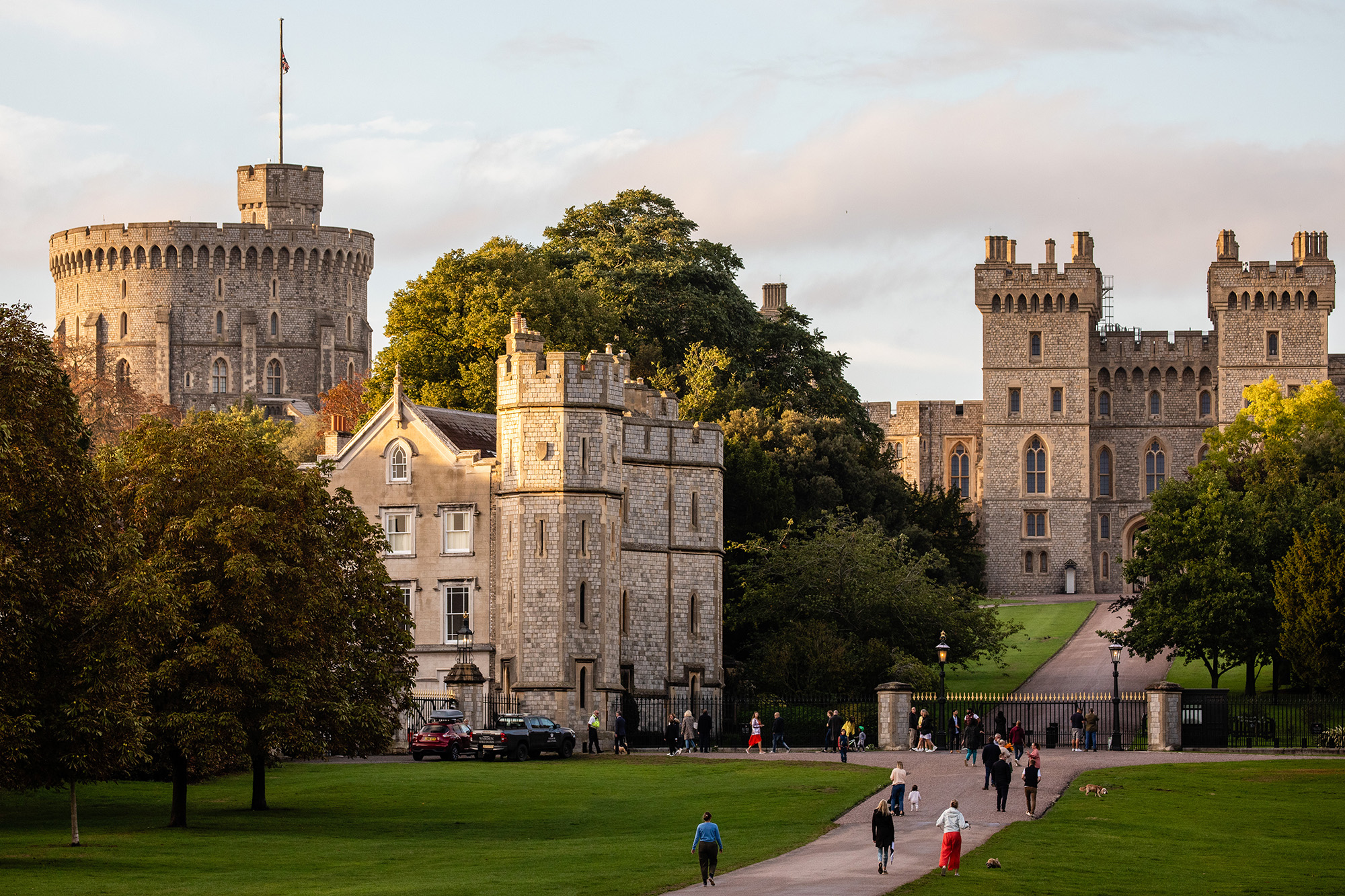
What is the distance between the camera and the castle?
105 m

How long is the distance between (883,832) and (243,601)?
13205mm

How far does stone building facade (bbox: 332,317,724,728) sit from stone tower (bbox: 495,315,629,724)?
→ 4cm

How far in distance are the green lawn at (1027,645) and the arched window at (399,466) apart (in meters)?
18.6

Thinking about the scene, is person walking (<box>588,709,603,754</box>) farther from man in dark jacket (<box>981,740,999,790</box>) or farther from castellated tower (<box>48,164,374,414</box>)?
castellated tower (<box>48,164,374,414</box>)

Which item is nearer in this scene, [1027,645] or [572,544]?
[572,544]

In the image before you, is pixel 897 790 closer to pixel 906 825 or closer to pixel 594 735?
pixel 906 825

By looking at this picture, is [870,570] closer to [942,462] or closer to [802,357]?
[802,357]

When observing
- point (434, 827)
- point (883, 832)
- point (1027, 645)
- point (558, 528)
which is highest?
point (558, 528)

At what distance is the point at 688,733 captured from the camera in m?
50.2

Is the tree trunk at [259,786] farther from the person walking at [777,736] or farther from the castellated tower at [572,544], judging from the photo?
the person walking at [777,736]

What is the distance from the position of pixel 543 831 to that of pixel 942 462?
77966 millimetres

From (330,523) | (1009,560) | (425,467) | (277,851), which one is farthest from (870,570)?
(1009,560)

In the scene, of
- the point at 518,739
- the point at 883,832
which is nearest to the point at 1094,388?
the point at 518,739

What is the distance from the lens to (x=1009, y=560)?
106 meters
